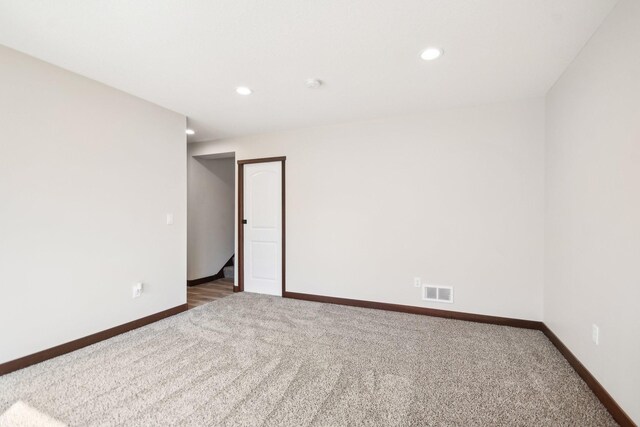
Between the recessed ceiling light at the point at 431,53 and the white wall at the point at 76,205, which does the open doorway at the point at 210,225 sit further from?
the recessed ceiling light at the point at 431,53

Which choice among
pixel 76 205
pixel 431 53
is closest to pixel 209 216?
pixel 76 205

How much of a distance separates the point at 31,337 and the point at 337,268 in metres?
2.99

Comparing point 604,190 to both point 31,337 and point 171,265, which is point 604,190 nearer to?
point 171,265

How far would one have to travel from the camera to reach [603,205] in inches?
73.1

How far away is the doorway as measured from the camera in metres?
4.32

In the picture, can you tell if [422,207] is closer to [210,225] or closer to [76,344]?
[76,344]

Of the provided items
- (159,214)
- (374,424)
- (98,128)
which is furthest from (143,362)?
(98,128)

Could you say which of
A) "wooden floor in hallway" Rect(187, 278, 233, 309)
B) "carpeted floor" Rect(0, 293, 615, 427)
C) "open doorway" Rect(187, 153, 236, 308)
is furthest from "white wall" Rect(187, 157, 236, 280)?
"carpeted floor" Rect(0, 293, 615, 427)

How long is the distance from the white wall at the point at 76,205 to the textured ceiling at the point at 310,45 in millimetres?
305

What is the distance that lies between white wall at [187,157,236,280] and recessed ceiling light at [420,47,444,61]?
4.18 meters

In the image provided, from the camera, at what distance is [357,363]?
7.67ft

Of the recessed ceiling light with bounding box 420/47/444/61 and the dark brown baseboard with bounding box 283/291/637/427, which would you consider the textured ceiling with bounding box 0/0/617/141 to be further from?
the dark brown baseboard with bounding box 283/291/637/427

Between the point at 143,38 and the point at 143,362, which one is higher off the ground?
the point at 143,38

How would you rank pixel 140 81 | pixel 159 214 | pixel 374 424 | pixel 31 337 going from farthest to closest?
pixel 159 214, pixel 140 81, pixel 31 337, pixel 374 424
